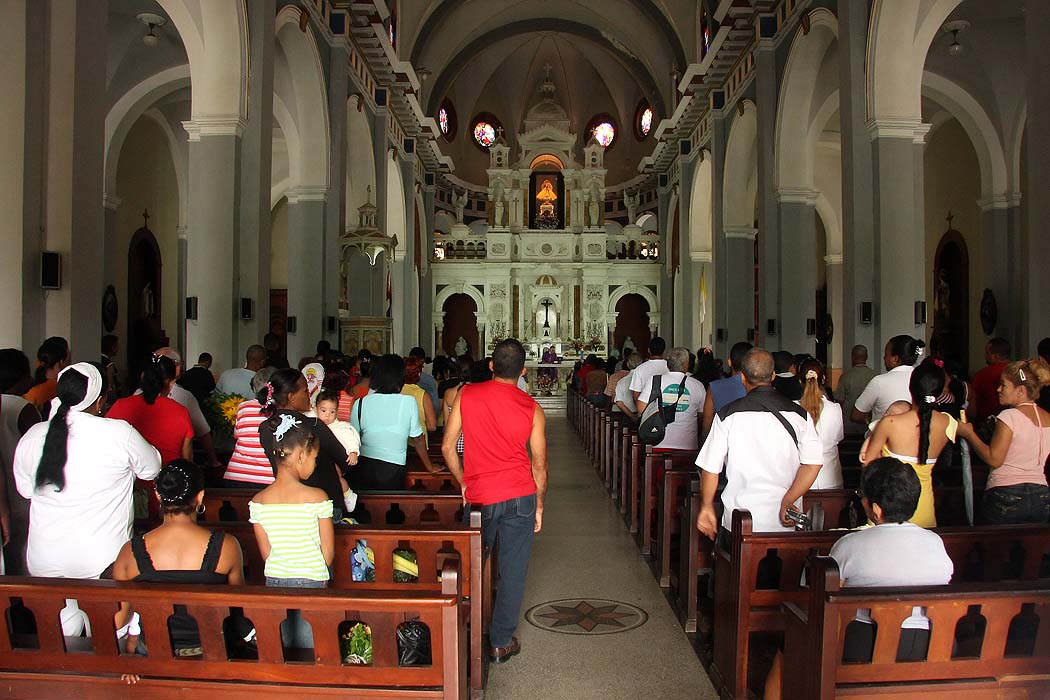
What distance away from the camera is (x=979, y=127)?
55.2 ft

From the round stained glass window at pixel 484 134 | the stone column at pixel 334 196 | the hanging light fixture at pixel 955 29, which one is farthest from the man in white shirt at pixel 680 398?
the round stained glass window at pixel 484 134

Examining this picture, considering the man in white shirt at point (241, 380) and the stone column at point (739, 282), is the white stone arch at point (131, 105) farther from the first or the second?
the stone column at point (739, 282)

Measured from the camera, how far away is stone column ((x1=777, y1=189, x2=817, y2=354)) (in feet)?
49.0

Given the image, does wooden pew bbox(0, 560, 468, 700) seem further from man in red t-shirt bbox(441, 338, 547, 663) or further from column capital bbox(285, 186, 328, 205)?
column capital bbox(285, 186, 328, 205)

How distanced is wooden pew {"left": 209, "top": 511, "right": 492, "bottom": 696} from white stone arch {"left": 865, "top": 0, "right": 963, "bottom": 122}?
9330 millimetres

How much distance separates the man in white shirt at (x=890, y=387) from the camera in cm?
616

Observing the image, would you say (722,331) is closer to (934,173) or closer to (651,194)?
(934,173)

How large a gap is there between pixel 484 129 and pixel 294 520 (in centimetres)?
3318

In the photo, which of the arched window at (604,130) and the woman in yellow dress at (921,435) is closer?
the woman in yellow dress at (921,435)

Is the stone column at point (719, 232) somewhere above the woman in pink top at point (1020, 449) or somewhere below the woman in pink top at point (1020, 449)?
above

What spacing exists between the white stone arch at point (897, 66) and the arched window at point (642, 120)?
2255cm

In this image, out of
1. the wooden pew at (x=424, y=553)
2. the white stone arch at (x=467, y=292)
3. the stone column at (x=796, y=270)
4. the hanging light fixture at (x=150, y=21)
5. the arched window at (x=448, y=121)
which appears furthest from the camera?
the arched window at (x=448, y=121)

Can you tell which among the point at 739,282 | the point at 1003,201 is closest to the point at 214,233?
the point at 739,282

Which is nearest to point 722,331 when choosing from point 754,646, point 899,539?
point 754,646
